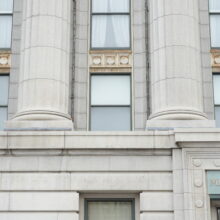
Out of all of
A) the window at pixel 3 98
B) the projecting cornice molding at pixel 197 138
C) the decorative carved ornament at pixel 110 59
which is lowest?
the projecting cornice molding at pixel 197 138

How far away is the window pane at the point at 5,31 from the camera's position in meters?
22.3

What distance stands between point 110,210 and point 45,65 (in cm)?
557

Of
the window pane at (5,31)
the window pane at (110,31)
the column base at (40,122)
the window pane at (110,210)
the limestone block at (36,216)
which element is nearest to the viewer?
the limestone block at (36,216)

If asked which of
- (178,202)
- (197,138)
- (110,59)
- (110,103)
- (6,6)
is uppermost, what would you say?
(6,6)

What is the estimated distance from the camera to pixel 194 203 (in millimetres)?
17516

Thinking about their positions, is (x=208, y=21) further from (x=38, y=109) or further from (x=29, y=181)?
(x=29, y=181)

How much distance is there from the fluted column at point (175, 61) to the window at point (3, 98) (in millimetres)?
5779

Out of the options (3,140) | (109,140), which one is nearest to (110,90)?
(109,140)

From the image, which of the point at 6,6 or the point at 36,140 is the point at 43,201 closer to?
the point at 36,140

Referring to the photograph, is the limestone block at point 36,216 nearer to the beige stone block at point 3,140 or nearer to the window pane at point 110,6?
the beige stone block at point 3,140

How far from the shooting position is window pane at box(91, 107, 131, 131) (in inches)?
831

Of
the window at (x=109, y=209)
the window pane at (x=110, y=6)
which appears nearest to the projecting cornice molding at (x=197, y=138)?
the window at (x=109, y=209)

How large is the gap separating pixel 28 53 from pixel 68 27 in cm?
194

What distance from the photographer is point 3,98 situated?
21.7 metres
